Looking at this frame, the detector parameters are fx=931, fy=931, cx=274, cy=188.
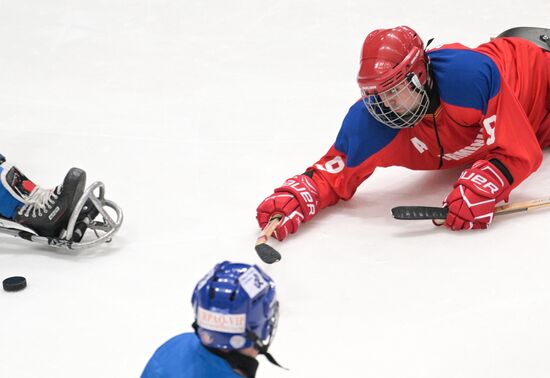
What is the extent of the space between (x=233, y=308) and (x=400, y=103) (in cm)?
157

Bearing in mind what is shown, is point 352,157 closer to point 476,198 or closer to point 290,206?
point 290,206

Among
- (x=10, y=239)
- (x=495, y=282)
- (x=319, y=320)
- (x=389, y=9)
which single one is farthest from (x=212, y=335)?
(x=389, y=9)

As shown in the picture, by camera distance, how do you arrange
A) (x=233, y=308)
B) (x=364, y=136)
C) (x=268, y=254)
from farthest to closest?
(x=364, y=136)
(x=268, y=254)
(x=233, y=308)

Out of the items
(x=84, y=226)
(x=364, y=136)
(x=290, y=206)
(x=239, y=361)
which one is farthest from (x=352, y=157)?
(x=239, y=361)

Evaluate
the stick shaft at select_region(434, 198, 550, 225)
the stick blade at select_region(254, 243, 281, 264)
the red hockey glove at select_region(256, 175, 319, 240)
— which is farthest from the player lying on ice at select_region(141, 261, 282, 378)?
the stick shaft at select_region(434, 198, 550, 225)

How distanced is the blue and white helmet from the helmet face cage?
1422 millimetres

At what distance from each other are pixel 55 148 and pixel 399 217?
1.78m

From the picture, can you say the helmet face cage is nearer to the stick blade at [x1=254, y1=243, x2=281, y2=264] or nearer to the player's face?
the player's face

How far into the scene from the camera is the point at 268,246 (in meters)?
3.08

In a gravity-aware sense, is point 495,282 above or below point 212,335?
below

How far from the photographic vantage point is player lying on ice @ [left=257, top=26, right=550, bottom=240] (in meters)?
3.14

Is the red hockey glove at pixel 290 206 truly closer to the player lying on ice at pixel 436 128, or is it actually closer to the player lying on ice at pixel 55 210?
the player lying on ice at pixel 436 128

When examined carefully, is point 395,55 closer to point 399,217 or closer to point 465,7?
point 399,217

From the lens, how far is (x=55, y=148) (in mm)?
4234
